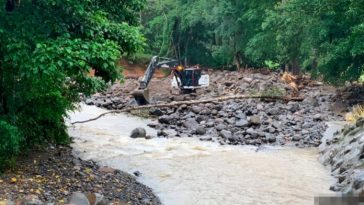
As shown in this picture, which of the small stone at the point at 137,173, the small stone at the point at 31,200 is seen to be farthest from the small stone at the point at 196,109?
the small stone at the point at 31,200

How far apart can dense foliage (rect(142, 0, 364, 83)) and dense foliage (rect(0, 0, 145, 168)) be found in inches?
507

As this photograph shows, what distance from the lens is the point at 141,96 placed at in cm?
2431

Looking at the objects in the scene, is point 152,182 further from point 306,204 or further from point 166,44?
point 166,44

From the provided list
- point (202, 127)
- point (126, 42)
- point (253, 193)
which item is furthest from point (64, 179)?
point (202, 127)

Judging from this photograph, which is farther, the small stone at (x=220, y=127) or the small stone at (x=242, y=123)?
the small stone at (x=242, y=123)

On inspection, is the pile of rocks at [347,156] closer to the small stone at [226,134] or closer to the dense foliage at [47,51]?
the small stone at [226,134]

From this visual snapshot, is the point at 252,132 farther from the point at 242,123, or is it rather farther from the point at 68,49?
the point at 68,49

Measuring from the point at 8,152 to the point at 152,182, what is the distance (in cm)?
344

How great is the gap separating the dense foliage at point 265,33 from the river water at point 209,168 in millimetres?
7737

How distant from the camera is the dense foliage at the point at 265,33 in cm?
2112

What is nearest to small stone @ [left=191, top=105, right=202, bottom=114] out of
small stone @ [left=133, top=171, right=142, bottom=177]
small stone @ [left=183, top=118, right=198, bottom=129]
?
small stone @ [left=183, top=118, right=198, bottom=129]

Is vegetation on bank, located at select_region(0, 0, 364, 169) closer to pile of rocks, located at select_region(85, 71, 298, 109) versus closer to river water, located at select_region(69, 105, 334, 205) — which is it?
river water, located at select_region(69, 105, 334, 205)

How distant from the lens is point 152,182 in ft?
36.5

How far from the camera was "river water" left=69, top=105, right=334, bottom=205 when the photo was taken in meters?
10.2
